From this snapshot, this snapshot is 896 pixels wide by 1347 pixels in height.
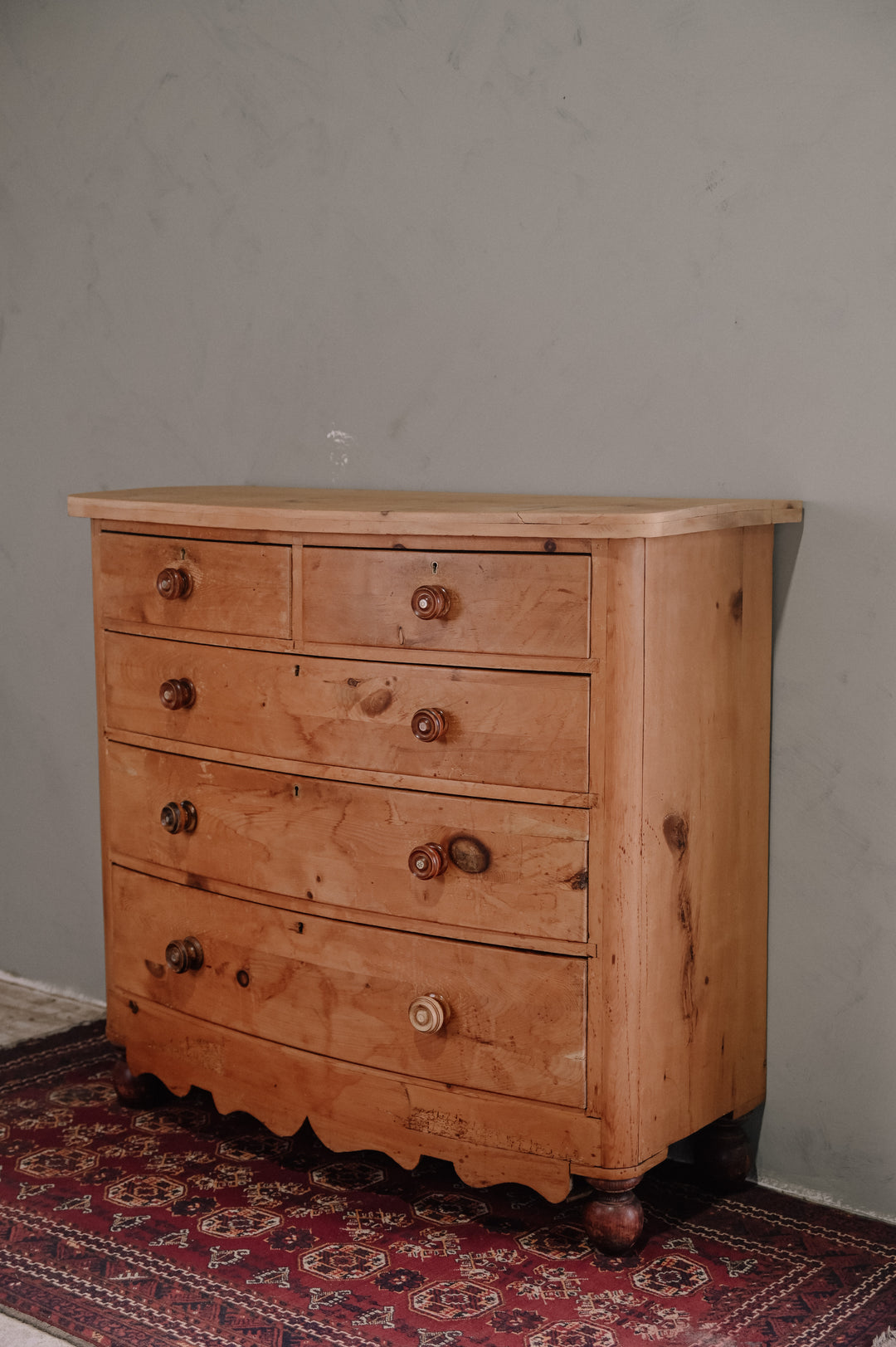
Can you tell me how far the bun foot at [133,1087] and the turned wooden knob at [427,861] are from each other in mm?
883

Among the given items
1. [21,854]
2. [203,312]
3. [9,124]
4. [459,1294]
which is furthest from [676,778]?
[9,124]

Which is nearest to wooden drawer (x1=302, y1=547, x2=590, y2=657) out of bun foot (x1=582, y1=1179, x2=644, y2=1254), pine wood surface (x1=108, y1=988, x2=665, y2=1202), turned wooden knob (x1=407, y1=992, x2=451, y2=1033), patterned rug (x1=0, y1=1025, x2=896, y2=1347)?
turned wooden knob (x1=407, y1=992, x2=451, y2=1033)

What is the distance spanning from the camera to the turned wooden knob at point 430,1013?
2.03 meters

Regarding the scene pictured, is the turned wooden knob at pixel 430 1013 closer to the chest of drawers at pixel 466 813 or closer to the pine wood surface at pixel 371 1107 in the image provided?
the chest of drawers at pixel 466 813

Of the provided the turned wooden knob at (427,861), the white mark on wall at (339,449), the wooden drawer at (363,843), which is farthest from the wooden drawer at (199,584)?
the white mark on wall at (339,449)

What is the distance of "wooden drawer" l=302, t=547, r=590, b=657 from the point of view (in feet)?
6.29

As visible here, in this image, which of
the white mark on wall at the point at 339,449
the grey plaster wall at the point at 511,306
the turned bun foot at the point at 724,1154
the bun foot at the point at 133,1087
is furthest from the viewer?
the white mark on wall at the point at 339,449

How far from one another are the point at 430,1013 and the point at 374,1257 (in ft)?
1.21

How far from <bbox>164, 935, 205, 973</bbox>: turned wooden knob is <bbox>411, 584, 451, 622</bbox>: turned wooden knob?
0.76 metres

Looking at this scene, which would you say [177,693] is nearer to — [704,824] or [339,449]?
[339,449]

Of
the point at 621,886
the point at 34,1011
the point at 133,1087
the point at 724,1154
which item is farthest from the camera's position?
the point at 34,1011

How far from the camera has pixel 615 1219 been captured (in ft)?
6.59

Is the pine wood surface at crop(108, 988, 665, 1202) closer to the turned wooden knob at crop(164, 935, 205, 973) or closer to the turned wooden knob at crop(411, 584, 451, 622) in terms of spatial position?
the turned wooden knob at crop(164, 935, 205, 973)

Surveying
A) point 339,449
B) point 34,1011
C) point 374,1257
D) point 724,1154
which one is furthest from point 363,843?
point 34,1011
